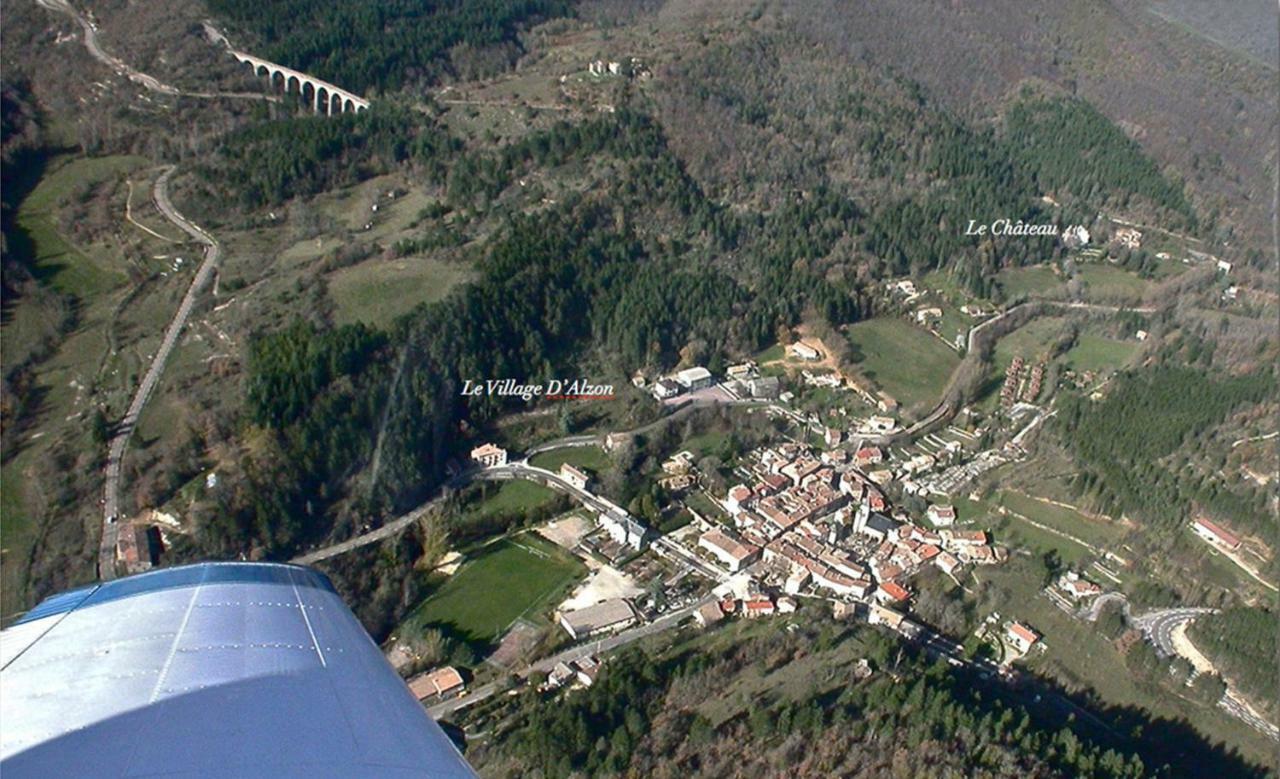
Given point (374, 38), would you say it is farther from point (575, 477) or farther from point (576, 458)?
point (575, 477)

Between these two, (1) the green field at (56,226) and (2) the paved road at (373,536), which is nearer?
(2) the paved road at (373,536)

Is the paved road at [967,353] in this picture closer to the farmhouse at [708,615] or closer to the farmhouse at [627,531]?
the farmhouse at [627,531]

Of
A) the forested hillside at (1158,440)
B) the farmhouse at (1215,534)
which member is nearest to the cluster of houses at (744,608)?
the forested hillside at (1158,440)

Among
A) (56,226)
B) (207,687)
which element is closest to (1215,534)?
(207,687)

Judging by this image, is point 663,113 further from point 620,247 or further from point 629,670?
point 629,670

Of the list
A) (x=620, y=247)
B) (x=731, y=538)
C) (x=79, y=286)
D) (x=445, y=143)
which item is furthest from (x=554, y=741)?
(x=445, y=143)

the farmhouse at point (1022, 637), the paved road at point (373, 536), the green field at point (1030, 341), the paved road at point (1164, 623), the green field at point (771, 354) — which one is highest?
the green field at point (1030, 341)

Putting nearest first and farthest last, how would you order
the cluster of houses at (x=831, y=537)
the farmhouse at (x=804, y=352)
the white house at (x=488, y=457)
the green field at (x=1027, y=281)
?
the cluster of houses at (x=831, y=537) → the white house at (x=488, y=457) → the farmhouse at (x=804, y=352) → the green field at (x=1027, y=281)
